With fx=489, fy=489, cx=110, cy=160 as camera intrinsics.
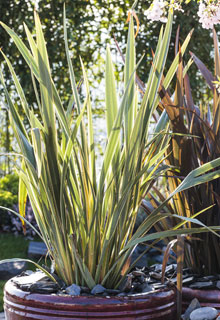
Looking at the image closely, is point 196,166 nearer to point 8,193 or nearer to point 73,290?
point 73,290

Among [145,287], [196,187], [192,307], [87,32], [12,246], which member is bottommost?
[12,246]

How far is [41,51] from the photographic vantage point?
1.51m

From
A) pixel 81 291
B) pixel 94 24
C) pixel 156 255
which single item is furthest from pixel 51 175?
pixel 94 24

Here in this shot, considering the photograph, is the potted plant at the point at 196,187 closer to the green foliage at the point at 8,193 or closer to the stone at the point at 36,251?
the stone at the point at 36,251

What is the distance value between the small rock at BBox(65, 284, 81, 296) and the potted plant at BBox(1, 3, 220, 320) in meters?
0.04

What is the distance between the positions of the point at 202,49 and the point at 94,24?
137cm

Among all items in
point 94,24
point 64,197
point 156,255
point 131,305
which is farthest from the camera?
point 94,24

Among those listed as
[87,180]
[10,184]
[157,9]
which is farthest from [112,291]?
[10,184]

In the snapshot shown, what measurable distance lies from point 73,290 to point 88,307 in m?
0.11

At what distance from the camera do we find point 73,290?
1460mm

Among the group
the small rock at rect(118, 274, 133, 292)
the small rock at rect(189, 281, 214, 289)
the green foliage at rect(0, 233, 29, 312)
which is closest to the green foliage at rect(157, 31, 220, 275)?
the small rock at rect(189, 281, 214, 289)

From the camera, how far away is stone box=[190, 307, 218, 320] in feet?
5.14

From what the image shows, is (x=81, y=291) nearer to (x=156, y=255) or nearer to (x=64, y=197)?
(x=64, y=197)

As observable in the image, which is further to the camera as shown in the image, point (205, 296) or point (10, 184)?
point (10, 184)
